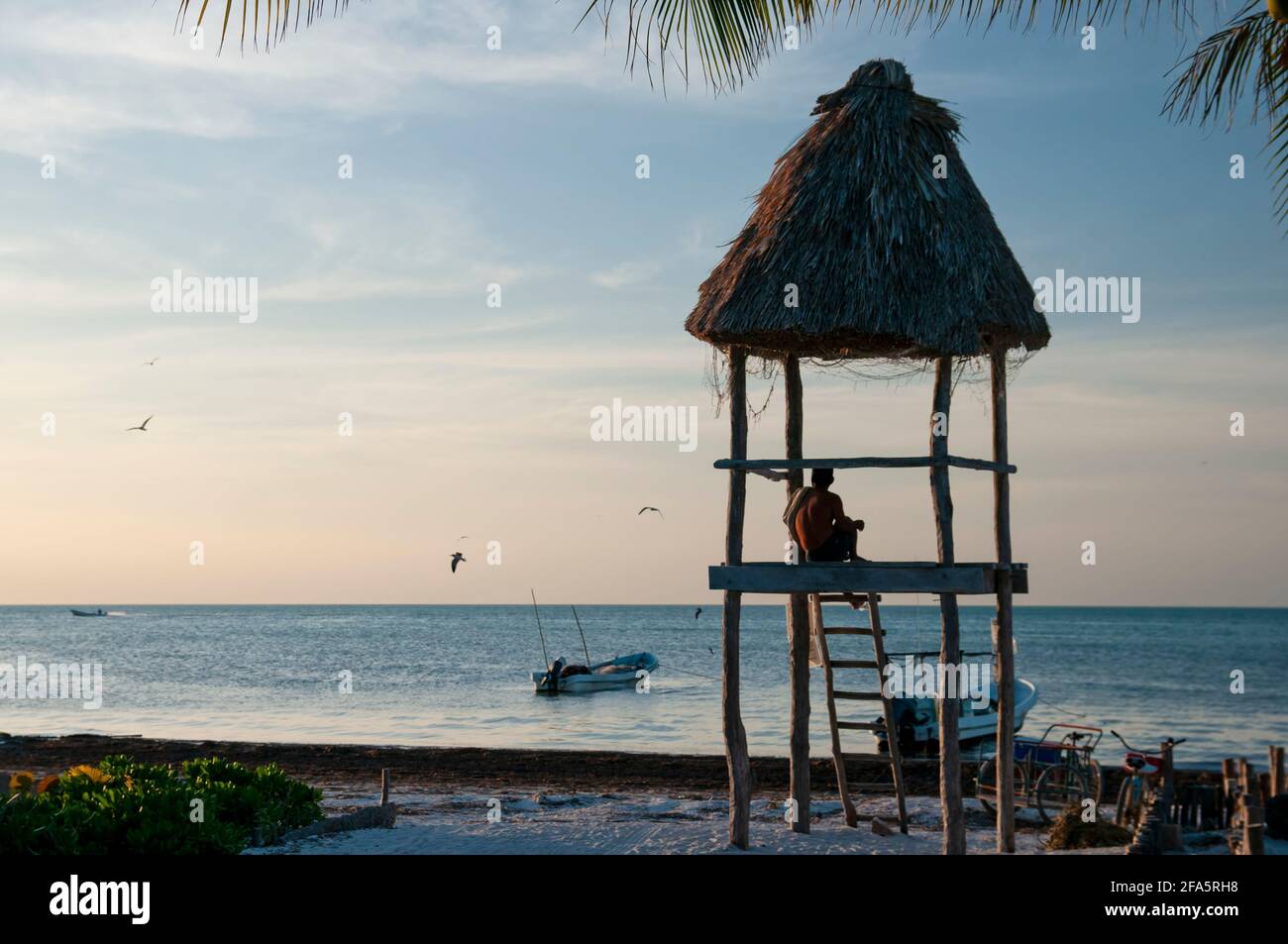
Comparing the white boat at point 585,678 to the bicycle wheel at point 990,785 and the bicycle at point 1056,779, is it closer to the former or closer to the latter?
the bicycle wheel at point 990,785

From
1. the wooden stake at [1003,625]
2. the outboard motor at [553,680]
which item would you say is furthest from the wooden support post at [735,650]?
the outboard motor at [553,680]

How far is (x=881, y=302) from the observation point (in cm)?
1222

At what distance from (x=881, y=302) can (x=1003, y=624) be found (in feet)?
11.2

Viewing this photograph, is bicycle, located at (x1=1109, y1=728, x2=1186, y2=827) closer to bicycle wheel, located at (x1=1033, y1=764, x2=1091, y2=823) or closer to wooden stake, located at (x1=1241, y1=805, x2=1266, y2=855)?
bicycle wheel, located at (x1=1033, y1=764, x2=1091, y2=823)

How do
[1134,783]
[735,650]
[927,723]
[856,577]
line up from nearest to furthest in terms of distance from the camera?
[856,577]
[735,650]
[1134,783]
[927,723]

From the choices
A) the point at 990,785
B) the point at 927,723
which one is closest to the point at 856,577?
the point at 990,785

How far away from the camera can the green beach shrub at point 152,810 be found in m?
10.5

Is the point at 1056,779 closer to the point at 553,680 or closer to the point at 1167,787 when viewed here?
the point at 1167,787

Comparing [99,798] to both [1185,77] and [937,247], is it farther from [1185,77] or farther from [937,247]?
[1185,77]

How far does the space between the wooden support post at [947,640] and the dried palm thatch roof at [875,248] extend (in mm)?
804

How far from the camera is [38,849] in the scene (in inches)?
408

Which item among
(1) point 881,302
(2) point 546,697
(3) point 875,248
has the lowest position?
(2) point 546,697

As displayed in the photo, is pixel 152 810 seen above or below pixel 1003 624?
below
